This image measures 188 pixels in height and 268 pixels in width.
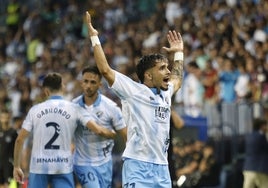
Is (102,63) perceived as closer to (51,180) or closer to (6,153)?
(51,180)

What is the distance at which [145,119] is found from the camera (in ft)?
33.0

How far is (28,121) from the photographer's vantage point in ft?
38.4

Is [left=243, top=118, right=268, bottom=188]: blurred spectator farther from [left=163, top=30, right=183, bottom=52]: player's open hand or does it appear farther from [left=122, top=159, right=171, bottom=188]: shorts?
[left=122, top=159, right=171, bottom=188]: shorts

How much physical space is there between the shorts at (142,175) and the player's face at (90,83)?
84.5 inches

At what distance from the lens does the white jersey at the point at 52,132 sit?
1164 centimetres

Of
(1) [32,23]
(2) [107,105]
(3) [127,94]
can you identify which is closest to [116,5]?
(1) [32,23]

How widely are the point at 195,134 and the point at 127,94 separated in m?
8.79

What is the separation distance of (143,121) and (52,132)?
192 centimetres

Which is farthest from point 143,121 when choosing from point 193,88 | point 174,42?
point 193,88

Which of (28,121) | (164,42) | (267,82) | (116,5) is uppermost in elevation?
(116,5)

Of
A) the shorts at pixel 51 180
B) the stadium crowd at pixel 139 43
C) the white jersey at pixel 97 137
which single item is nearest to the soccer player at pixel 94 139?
the white jersey at pixel 97 137

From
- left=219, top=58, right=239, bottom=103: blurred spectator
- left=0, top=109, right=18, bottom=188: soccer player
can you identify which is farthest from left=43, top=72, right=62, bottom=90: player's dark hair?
left=219, top=58, right=239, bottom=103: blurred spectator

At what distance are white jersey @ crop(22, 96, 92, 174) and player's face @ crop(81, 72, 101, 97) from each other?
404mm

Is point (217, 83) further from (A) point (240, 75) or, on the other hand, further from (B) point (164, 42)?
(B) point (164, 42)
